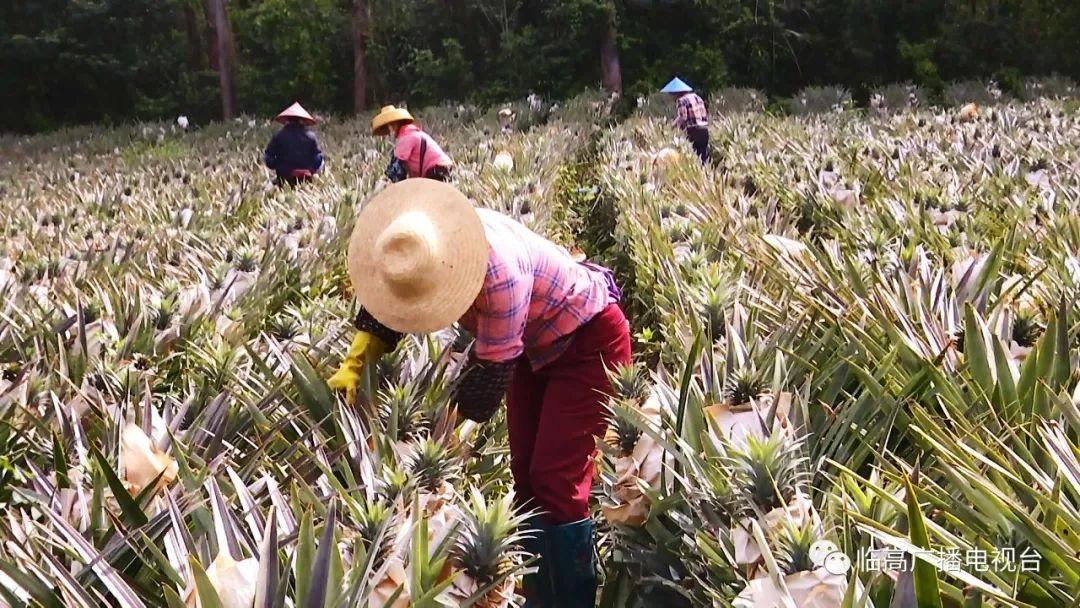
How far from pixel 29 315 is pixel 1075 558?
349 cm

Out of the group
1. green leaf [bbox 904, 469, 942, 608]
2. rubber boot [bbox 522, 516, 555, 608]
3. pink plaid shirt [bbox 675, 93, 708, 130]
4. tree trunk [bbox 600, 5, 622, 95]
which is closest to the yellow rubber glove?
rubber boot [bbox 522, 516, 555, 608]

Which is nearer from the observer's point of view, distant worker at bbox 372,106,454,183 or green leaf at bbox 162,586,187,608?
green leaf at bbox 162,586,187,608

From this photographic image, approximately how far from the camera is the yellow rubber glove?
2715mm

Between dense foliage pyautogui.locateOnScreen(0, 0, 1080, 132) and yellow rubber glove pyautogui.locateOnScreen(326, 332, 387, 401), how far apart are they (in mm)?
19817

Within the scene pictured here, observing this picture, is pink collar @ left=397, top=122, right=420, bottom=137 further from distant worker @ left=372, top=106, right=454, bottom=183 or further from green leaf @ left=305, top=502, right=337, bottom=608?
green leaf @ left=305, top=502, right=337, bottom=608

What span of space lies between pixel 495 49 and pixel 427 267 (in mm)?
22715

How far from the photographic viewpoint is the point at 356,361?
9.17 feet

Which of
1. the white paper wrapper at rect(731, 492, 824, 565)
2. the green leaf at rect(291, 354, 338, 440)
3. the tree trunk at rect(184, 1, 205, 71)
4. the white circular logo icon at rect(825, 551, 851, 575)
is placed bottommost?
the tree trunk at rect(184, 1, 205, 71)

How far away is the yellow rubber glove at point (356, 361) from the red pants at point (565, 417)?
552 millimetres

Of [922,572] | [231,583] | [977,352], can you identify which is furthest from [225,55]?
[922,572]

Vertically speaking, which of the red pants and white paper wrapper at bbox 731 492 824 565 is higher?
white paper wrapper at bbox 731 492 824 565

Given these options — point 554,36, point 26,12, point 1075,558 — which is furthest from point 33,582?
point 26,12

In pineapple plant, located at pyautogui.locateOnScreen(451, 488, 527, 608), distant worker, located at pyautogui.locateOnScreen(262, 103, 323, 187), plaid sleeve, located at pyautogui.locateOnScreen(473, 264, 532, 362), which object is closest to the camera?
pineapple plant, located at pyautogui.locateOnScreen(451, 488, 527, 608)

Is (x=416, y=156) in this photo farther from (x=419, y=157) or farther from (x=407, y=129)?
(x=407, y=129)
